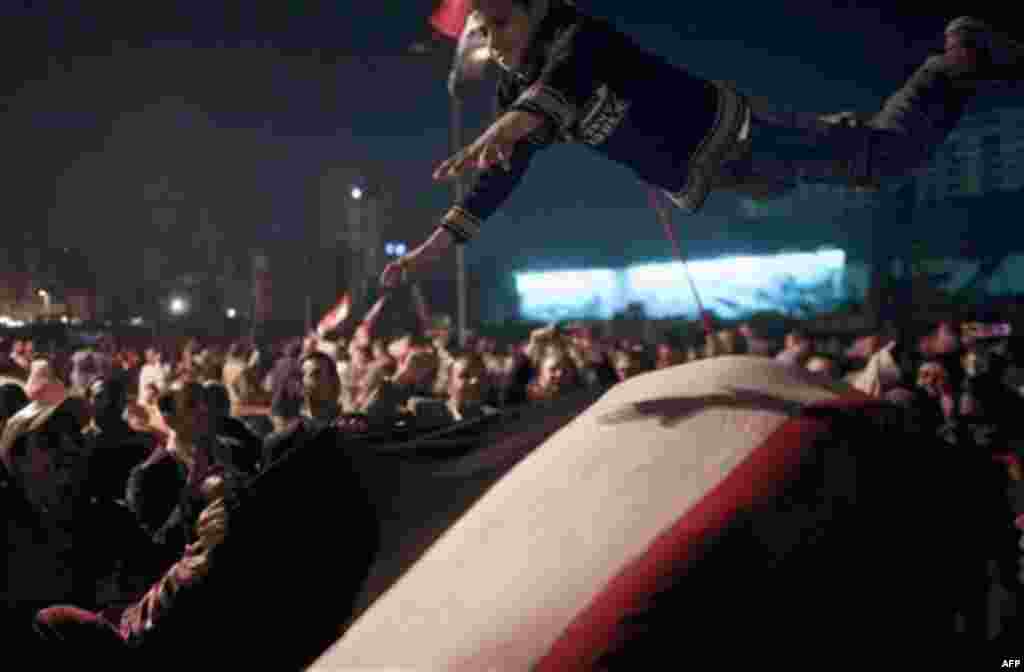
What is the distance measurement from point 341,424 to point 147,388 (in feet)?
22.8

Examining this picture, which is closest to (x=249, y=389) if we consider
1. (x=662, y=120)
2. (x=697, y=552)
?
(x=662, y=120)

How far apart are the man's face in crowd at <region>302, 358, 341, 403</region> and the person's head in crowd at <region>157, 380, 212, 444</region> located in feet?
1.86

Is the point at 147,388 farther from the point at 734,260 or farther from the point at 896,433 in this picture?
the point at 734,260

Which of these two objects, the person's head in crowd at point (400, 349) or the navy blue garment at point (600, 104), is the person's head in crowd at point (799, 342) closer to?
the person's head in crowd at point (400, 349)

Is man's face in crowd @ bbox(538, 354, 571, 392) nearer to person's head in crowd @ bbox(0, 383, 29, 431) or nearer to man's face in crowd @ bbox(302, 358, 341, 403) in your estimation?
man's face in crowd @ bbox(302, 358, 341, 403)

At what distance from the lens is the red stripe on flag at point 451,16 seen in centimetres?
299

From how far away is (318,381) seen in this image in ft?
17.0

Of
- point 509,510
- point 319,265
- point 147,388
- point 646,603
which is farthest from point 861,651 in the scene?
point 147,388

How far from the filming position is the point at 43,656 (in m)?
2.41

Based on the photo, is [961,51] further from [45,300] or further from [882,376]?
[45,300]

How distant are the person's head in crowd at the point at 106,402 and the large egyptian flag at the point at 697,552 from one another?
3.86 m

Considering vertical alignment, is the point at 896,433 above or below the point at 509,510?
above

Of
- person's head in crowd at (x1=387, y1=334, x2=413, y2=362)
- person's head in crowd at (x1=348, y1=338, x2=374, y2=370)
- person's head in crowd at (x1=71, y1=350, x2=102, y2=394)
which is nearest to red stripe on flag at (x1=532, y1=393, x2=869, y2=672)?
person's head in crowd at (x1=348, y1=338, x2=374, y2=370)

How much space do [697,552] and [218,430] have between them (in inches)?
117
